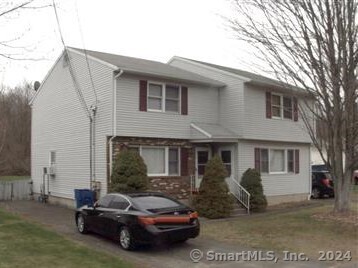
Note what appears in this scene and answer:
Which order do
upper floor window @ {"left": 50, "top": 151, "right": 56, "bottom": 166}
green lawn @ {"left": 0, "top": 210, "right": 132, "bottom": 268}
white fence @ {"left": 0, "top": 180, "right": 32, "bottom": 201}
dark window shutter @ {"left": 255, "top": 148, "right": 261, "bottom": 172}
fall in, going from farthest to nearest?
Result: white fence @ {"left": 0, "top": 180, "right": 32, "bottom": 201}, upper floor window @ {"left": 50, "top": 151, "right": 56, "bottom": 166}, dark window shutter @ {"left": 255, "top": 148, "right": 261, "bottom": 172}, green lawn @ {"left": 0, "top": 210, "right": 132, "bottom": 268}

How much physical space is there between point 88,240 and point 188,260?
3.41 metres

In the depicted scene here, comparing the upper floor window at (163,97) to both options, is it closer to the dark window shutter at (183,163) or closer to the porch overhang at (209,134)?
the porch overhang at (209,134)

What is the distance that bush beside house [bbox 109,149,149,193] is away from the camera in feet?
59.6

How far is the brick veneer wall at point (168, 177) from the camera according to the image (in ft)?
64.2

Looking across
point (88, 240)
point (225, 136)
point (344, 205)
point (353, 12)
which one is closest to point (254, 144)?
point (225, 136)

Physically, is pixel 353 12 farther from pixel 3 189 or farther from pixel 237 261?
pixel 3 189

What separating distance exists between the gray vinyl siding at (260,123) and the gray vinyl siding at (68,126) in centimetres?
647

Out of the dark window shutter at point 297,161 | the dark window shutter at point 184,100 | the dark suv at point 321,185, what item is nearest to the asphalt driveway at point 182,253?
the dark window shutter at point 184,100

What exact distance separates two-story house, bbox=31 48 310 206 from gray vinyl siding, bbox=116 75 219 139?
4cm

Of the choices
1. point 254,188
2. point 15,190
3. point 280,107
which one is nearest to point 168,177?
point 254,188

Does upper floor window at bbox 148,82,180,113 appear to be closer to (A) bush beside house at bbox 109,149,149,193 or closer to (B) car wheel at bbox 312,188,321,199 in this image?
(A) bush beside house at bbox 109,149,149,193

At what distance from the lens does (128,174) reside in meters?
18.3

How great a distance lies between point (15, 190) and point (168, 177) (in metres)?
9.59

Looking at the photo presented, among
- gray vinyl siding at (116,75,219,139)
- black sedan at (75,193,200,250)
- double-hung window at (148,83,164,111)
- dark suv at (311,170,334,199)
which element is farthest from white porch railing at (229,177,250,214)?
dark suv at (311,170,334,199)
